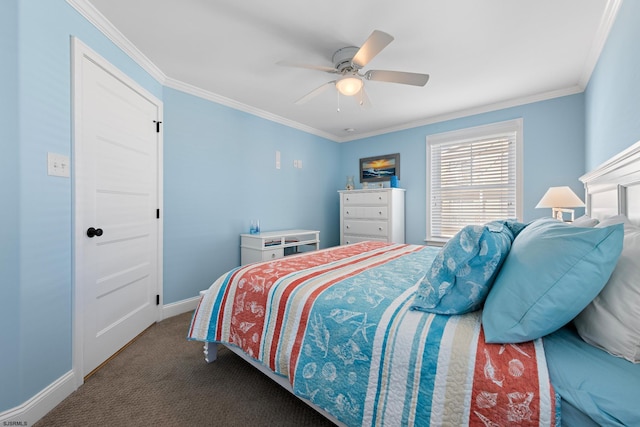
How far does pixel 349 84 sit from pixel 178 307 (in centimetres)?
286

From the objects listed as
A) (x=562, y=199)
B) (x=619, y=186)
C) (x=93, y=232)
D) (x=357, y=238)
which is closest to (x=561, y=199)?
(x=562, y=199)

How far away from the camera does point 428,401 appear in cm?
87

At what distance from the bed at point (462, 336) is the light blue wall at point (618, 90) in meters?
0.40

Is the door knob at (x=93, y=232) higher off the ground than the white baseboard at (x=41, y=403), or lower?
higher

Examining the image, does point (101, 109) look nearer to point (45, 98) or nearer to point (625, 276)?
point (45, 98)

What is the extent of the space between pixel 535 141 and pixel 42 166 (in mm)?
4604

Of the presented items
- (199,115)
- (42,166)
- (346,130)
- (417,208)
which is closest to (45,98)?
(42,166)

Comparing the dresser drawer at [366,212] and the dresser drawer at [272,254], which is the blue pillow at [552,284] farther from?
the dresser drawer at [366,212]

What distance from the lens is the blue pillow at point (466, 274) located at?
1026 mm

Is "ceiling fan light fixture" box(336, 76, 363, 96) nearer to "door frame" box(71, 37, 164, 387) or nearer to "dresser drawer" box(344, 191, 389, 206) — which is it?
"door frame" box(71, 37, 164, 387)

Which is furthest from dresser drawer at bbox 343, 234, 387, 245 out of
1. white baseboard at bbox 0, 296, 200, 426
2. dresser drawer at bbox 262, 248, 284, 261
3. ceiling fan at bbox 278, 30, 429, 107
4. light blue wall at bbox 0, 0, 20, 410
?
light blue wall at bbox 0, 0, 20, 410

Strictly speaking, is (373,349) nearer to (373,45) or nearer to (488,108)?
(373,45)

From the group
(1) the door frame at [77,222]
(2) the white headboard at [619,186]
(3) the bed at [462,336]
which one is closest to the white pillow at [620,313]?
(3) the bed at [462,336]

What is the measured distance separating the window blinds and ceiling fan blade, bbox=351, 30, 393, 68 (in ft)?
8.28
